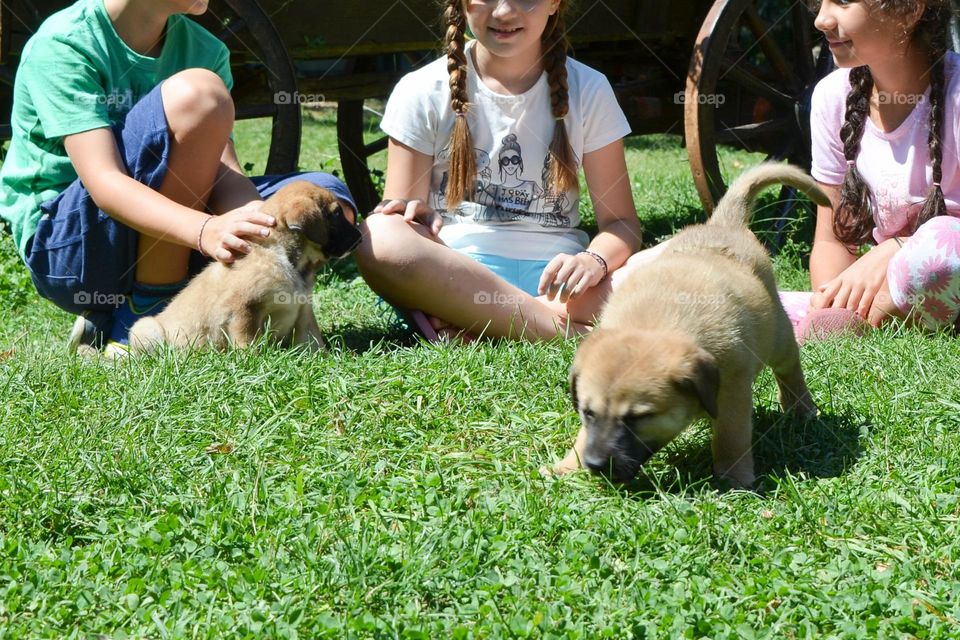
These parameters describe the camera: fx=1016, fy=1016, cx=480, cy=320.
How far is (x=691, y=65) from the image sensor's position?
4895 millimetres

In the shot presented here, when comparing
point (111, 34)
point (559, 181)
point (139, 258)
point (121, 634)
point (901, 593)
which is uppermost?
point (111, 34)

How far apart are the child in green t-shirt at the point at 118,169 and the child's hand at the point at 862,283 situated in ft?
6.42

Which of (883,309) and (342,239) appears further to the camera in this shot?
(883,309)

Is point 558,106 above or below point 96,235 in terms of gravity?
above

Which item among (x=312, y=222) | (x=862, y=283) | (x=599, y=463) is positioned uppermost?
(x=312, y=222)

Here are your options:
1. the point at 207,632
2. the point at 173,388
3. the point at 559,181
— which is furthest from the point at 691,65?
the point at 207,632

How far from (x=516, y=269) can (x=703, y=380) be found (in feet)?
5.73

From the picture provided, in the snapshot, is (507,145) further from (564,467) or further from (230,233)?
(564,467)

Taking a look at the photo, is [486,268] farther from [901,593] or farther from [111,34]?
[901,593]

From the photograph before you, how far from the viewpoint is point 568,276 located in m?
3.74

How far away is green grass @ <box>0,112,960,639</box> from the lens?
82.8 inches

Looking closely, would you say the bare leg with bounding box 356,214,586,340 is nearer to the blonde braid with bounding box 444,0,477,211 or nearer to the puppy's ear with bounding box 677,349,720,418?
the blonde braid with bounding box 444,0,477,211

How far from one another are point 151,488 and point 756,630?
1.52 metres

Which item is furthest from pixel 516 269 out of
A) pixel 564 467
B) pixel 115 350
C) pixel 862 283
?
pixel 115 350
